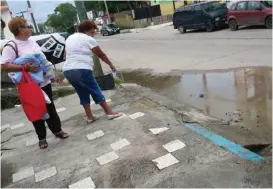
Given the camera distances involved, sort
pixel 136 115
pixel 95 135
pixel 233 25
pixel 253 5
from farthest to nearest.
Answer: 1. pixel 233 25
2. pixel 253 5
3. pixel 136 115
4. pixel 95 135

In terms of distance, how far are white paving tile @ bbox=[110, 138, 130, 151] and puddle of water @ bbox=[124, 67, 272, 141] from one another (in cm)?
182

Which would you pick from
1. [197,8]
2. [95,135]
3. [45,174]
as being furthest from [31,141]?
[197,8]

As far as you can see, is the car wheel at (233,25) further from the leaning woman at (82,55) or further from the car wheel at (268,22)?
the leaning woman at (82,55)

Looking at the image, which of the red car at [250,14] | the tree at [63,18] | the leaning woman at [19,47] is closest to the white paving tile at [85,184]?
the leaning woman at [19,47]

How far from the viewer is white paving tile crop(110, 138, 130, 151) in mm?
4257

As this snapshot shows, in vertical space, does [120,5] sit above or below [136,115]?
below

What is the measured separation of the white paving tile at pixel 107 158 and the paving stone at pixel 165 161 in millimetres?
535

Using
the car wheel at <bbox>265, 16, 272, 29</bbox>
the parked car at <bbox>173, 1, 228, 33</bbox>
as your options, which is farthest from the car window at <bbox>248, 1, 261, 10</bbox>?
the parked car at <bbox>173, 1, 228, 33</bbox>

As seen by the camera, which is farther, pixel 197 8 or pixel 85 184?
pixel 197 8

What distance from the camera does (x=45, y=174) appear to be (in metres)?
3.92

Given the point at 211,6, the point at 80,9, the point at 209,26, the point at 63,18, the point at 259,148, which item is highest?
the point at 80,9

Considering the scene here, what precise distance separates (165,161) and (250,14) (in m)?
13.1

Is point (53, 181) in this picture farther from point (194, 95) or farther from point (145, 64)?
point (145, 64)

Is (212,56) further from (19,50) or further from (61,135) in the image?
(19,50)
